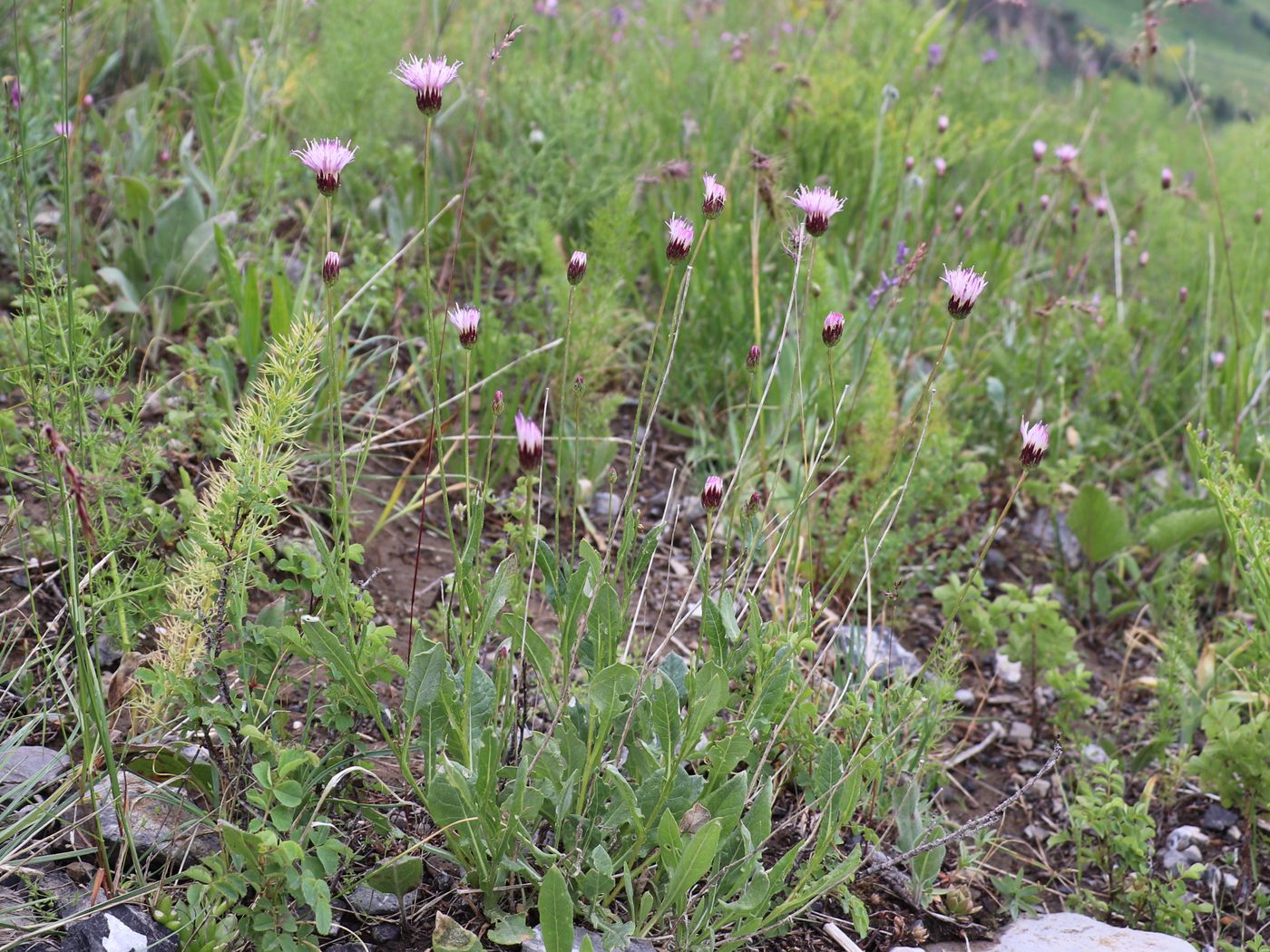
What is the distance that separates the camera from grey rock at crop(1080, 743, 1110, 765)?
7.04 feet

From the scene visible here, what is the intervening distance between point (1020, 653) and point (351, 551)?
57.1 inches

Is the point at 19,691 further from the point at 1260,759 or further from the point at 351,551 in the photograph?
the point at 1260,759

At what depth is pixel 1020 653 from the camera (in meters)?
2.22

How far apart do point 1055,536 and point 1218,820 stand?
0.77 meters

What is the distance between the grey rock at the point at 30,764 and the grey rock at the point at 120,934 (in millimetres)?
239

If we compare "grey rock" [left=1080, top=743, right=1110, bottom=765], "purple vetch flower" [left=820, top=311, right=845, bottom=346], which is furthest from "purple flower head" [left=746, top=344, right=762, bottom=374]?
"grey rock" [left=1080, top=743, right=1110, bottom=765]

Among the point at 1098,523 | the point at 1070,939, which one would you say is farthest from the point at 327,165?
the point at 1098,523

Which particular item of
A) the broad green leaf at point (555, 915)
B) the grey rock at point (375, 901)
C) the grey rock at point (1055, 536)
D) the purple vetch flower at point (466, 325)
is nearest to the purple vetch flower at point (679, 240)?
the purple vetch flower at point (466, 325)

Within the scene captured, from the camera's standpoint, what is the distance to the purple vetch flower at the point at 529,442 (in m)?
1.27

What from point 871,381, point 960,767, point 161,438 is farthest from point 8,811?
point 871,381

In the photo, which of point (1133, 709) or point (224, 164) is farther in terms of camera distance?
point (224, 164)

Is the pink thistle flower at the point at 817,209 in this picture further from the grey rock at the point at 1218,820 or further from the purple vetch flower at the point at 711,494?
the grey rock at the point at 1218,820

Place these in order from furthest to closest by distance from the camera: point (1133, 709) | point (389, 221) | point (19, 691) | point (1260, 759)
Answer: point (389, 221), point (1133, 709), point (1260, 759), point (19, 691)

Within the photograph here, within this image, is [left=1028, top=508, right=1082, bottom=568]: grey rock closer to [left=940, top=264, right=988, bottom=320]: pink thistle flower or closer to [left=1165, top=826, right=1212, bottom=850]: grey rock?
[left=1165, top=826, right=1212, bottom=850]: grey rock
